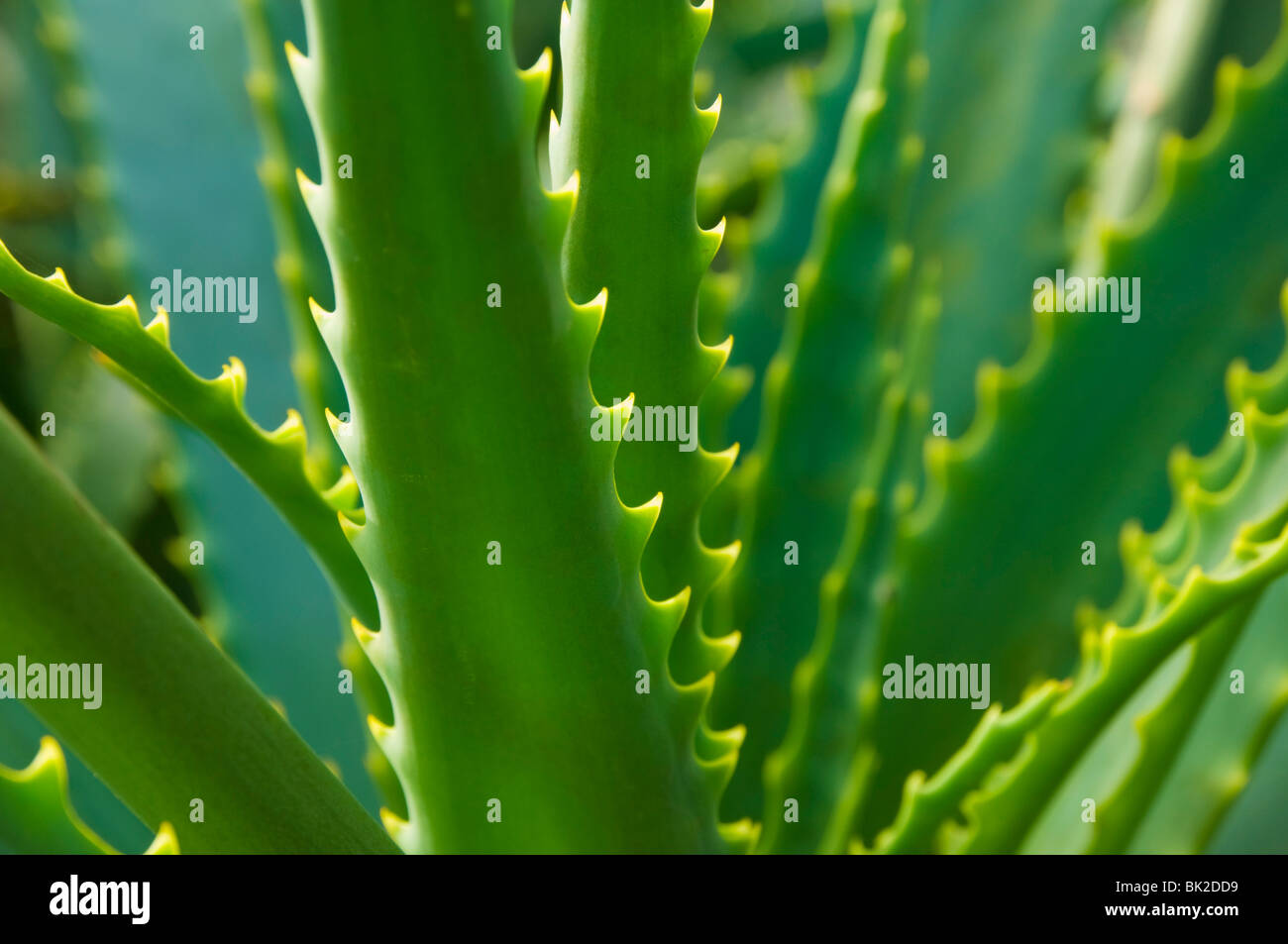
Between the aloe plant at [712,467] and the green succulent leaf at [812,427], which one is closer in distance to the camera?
the aloe plant at [712,467]

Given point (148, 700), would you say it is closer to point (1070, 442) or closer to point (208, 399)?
point (208, 399)

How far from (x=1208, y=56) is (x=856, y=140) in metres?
0.34

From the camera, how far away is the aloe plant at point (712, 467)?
0.97ft

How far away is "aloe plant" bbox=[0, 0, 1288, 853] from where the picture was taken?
294 millimetres

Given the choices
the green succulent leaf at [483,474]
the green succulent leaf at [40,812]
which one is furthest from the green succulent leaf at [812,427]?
the green succulent leaf at [40,812]

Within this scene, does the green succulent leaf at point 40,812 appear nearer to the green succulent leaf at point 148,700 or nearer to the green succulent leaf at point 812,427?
the green succulent leaf at point 148,700

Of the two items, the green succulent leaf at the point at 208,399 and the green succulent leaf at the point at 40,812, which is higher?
the green succulent leaf at the point at 208,399

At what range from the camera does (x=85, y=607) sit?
31cm

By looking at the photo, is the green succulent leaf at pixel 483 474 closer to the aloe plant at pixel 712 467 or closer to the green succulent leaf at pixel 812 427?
the aloe plant at pixel 712 467

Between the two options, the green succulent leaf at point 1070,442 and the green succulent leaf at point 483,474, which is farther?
the green succulent leaf at point 1070,442

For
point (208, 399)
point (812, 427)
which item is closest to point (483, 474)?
point (208, 399)

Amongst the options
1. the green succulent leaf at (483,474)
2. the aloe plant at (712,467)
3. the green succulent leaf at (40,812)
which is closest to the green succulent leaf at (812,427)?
the aloe plant at (712,467)
